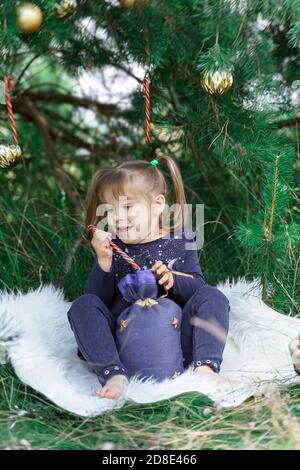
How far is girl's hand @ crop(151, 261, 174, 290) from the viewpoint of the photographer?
1.73 meters

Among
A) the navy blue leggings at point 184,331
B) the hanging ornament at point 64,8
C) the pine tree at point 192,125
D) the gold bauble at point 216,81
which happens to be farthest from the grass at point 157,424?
the hanging ornament at point 64,8

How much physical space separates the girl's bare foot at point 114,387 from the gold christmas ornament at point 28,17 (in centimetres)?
82

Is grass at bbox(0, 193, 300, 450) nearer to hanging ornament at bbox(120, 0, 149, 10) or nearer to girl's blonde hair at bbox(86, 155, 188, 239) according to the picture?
girl's blonde hair at bbox(86, 155, 188, 239)

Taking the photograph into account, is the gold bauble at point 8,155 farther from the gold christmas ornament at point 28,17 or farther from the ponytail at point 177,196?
the ponytail at point 177,196

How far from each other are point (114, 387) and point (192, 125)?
793mm

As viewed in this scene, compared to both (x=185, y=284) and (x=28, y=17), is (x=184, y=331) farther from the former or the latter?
(x=28, y=17)

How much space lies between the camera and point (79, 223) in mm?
2268

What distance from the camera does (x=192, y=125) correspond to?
199cm

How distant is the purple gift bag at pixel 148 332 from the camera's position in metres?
1.67

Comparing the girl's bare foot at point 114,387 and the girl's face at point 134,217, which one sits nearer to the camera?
the girl's bare foot at point 114,387

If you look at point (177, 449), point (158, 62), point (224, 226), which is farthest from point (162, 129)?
point (177, 449)

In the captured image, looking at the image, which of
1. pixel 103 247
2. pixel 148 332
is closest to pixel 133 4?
pixel 103 247

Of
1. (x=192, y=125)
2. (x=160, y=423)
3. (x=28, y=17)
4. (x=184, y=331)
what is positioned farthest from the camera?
(x=192, y=125)

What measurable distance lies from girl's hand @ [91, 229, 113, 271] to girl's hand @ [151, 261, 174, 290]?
0.12 metres
